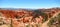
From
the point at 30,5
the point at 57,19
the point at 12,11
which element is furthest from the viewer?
the point at 12,11

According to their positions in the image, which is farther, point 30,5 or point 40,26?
point 30,5

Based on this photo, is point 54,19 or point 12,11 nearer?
point 54,19

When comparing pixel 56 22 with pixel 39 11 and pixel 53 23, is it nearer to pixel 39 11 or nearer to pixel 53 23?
pixel 53 23

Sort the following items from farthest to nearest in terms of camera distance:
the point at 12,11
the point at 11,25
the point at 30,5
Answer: the point at 12,11
the point at 30,5
the point at 11,25

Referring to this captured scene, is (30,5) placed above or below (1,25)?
above

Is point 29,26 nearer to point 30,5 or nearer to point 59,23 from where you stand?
point 59,23

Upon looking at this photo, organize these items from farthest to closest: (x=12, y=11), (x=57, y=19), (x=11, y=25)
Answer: (x=12, y=11), (x=57, y=19), (x=11, y=25)

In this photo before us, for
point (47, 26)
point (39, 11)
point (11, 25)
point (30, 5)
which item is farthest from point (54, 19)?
point (39, 11)

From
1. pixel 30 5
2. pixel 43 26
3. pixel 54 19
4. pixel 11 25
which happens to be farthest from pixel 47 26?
pixel 30 5

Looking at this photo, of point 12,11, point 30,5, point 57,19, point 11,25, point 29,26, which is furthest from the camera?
point 12,11
